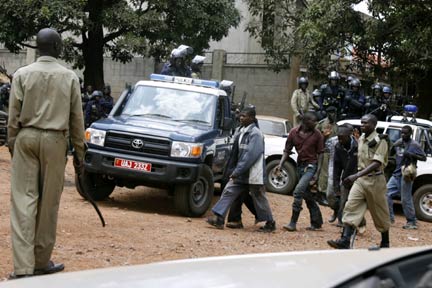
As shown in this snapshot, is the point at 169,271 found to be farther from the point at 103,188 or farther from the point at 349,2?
the point at 349,2

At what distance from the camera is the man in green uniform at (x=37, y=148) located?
4848 millimetres

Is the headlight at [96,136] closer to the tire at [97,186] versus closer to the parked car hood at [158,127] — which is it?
the parked car hood at [158,127]

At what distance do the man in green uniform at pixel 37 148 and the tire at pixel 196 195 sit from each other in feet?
13.5

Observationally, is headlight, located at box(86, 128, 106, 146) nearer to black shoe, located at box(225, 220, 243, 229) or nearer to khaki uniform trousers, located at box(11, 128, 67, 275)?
black shoe, located at box(225, 220, 243, 229)

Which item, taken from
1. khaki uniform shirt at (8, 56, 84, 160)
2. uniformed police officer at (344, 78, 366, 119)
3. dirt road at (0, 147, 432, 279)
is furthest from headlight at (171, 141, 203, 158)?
uniformed police officer at (344, 78, 366, 119)

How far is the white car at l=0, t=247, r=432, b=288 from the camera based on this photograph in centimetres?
217

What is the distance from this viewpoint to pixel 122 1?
17.5m

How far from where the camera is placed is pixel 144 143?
8930 millimetres

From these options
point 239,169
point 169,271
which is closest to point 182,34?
point 239,169

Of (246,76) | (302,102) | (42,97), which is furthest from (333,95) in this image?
(42,97)

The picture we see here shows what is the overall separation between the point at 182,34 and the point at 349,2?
16.2 ft

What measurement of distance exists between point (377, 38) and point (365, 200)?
29.6ft

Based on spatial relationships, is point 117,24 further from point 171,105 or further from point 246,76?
point 246,76

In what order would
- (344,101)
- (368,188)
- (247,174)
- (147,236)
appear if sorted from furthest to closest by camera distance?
1. (344,101)
2. (247,174)
3. (368,188)
4. (147,236)
